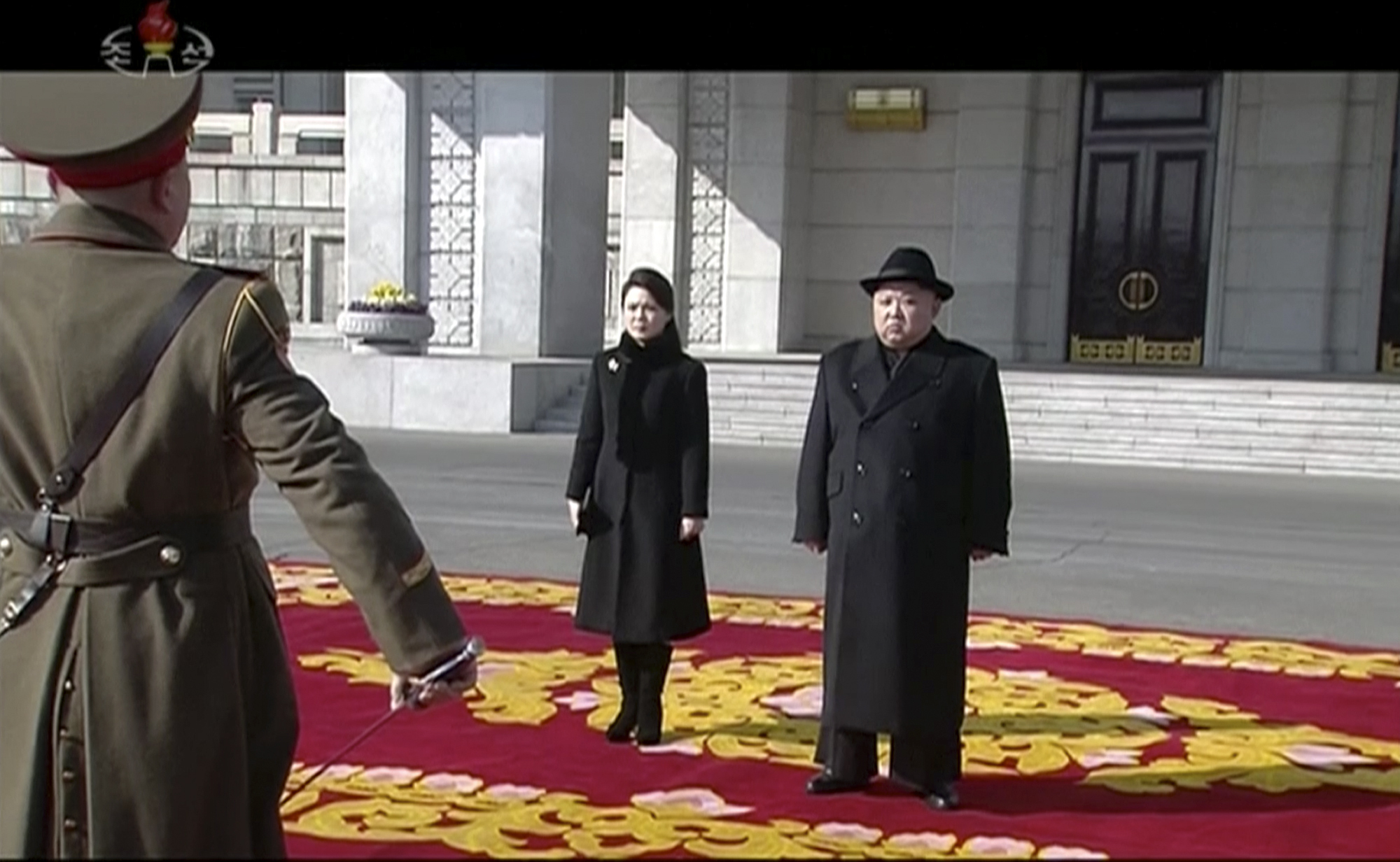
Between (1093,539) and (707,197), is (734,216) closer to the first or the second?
(707,197)

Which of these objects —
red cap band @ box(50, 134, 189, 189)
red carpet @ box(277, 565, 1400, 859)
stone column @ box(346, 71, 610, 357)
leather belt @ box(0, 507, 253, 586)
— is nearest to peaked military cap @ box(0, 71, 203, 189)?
red cap band @ box(50, 134, 189, 189)

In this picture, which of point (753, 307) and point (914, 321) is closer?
point (914, 321)

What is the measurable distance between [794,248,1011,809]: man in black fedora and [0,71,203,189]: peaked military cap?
2371 mm

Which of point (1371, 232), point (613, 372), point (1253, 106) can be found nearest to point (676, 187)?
point (1253, 106)

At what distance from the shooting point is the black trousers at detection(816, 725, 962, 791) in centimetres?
400

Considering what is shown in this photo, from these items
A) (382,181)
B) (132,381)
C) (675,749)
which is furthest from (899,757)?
(382,181)

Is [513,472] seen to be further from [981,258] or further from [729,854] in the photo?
[981,258]

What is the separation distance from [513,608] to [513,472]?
15.6ft

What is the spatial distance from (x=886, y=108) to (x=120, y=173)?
17.7 m

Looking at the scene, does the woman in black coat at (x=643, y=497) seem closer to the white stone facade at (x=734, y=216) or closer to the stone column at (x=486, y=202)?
the white stone facade at (x=734, y=216)

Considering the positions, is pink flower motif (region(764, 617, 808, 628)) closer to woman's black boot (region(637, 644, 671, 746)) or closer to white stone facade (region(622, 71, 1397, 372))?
woman's black boot (region(637, 644, 671, 746))

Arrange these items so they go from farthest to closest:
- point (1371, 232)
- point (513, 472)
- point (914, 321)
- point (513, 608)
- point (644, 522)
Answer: point (1371, 232) → point (513, 472) → point (513, 608) → point (644, 522) → point (914, 321)

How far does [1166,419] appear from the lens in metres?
13.4

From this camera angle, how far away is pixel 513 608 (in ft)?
21.2
